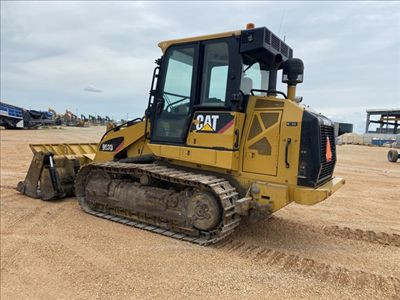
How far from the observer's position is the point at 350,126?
21.2 feet

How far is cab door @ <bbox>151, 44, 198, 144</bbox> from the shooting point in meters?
5.81

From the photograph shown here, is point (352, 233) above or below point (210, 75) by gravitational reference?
below

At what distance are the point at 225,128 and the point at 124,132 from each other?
2.57m

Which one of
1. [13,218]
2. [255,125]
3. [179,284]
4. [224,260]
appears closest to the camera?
[179,284]

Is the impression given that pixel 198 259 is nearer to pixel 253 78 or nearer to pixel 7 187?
pixel 253 78

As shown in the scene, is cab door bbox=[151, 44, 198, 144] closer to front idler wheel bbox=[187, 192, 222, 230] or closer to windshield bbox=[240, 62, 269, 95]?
windshield bbox=[240, 62, 269, 95]

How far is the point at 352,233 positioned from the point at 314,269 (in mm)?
1942

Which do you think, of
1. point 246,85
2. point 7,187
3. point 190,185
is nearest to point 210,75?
point 246,85

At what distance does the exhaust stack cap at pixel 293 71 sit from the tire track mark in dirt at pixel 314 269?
8.79ft

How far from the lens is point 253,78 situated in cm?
575

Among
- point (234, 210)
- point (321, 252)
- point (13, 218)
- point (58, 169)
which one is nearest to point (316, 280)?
point (321, 252)

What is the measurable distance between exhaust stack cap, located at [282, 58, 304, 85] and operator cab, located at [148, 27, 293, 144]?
0.89 feet

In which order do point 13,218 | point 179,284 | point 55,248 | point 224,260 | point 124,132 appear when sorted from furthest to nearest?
point 124,132, point 13,218, point 55,248, point 224,260, point 179,284

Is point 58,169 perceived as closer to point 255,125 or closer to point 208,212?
point 208,212
